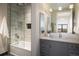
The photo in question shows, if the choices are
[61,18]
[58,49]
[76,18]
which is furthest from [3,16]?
[76,18]

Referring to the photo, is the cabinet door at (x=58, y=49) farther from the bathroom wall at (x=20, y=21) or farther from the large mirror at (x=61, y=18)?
the bathroom wall at (x=20, y=21)

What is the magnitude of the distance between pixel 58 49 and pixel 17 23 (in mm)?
897

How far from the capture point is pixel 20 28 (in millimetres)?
1795

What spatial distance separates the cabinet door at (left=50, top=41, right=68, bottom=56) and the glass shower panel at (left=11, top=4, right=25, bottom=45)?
58 centimetres

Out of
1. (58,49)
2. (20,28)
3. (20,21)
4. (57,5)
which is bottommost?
(58,49)

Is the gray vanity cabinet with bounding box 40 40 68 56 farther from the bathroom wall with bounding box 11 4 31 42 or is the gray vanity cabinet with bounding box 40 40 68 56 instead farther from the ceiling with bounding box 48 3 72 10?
the ceiling with bounding box 48 3 72 10

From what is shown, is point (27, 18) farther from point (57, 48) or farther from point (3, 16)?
point (57, 48)

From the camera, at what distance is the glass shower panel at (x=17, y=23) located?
5.84ft

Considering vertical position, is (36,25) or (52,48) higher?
(36,25)

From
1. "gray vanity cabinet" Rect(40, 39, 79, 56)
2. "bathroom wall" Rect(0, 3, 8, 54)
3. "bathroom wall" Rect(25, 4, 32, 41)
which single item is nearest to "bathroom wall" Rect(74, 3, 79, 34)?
"gray vanity cabinet" Rect(40, 39, 79, 56)

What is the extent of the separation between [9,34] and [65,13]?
1.09m

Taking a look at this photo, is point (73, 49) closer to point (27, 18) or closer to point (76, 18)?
point (76, 18)

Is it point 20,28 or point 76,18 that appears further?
point 20,28

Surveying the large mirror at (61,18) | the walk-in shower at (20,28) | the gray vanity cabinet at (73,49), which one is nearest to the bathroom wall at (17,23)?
the walk-in shower at (20,28)
